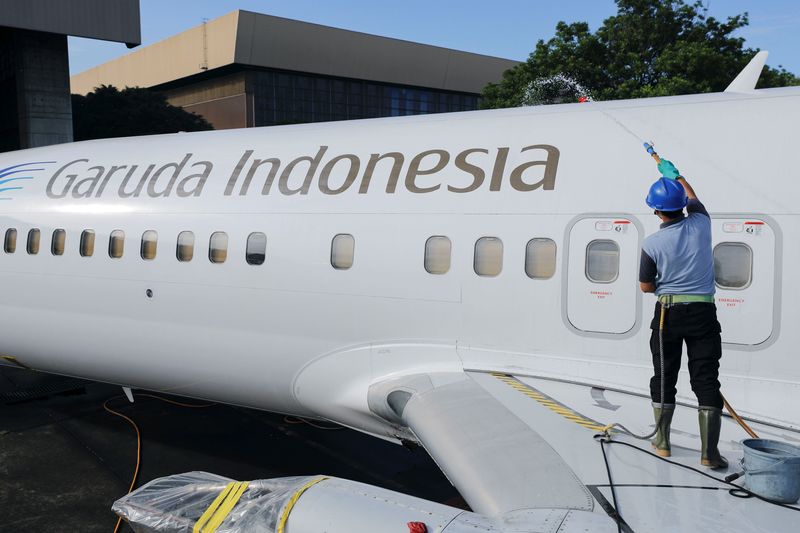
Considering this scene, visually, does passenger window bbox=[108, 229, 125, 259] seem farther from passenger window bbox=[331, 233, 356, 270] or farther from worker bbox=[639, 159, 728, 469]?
worker bbox=[639, 159, 728, 469]

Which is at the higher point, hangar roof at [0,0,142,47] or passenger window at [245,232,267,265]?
hangar roof at [0,0,142,47]

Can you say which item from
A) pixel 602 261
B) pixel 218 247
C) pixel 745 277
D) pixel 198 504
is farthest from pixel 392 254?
pixel 745 277

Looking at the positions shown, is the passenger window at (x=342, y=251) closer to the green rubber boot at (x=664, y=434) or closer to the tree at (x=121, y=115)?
the green rubber boot at (x=664, y=434)

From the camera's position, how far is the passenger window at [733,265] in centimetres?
596

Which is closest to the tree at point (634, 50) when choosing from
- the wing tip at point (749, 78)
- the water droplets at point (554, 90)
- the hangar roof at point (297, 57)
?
the water droplets at point (554, 90)

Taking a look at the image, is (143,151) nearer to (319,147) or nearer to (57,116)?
(319,147)

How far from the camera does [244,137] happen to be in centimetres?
909

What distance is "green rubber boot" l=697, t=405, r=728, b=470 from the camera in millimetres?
4695

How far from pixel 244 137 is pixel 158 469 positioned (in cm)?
490

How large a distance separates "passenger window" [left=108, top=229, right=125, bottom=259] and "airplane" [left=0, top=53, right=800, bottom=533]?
0.02m

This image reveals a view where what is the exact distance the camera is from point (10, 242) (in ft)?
32.3

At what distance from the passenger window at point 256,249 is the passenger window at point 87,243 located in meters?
2.64

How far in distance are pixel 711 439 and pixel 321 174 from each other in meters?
5.20

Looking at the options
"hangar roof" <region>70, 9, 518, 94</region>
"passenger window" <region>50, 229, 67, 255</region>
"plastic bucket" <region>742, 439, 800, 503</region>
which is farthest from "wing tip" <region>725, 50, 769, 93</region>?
"hangar roof" <region>70, 9, 518, 94</region>
